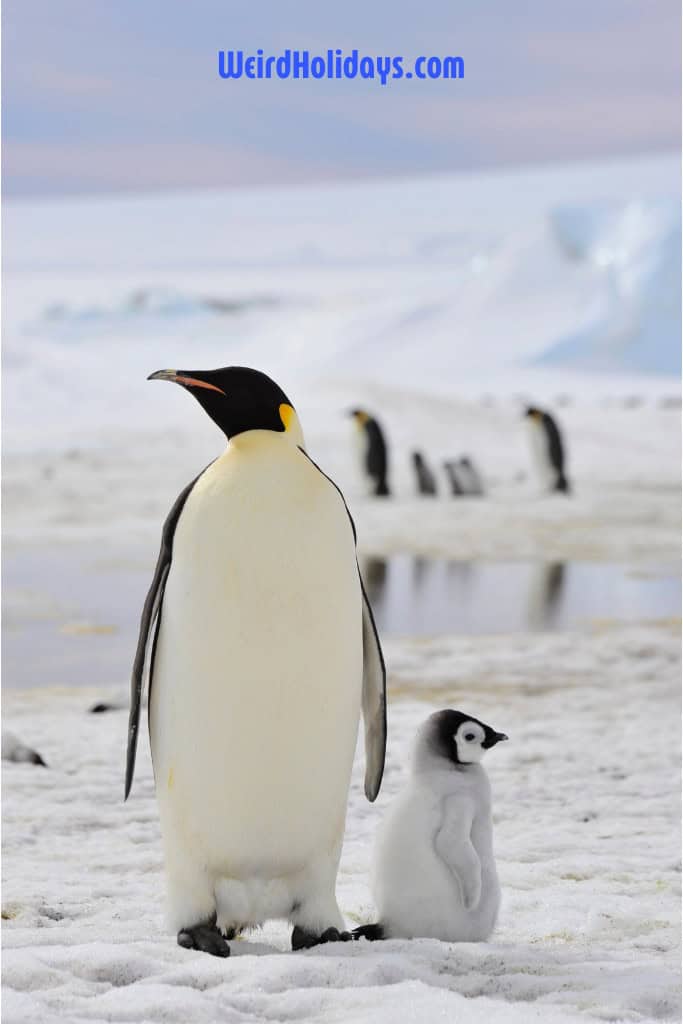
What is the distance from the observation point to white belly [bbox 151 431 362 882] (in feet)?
8.82

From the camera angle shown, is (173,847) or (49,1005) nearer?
(49,1005)

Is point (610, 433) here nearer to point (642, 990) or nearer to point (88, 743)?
point (88, 743)

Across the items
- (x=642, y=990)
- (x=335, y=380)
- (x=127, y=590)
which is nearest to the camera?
(x=642, y=990)

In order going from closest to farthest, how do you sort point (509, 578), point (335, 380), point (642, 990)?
1. point (642, 990)
2. point (509, 578)
3. point (335, 380)

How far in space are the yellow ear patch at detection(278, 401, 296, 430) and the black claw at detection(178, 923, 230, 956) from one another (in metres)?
0.98

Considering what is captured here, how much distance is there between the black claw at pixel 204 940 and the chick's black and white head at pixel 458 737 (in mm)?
552

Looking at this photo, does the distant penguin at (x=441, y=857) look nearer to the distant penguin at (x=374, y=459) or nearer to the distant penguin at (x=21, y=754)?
the distant penguin at (x=21, y=754)

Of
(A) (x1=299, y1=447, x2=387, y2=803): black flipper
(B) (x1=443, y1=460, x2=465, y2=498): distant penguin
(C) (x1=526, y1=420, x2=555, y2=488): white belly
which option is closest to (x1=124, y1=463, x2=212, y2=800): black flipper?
(A) (x1=299, y1=447, x2=387, y2=803): black flipper

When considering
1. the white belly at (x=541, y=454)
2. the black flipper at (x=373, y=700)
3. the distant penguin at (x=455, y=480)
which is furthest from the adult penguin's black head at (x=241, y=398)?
the white belly at (x=541, y=454)

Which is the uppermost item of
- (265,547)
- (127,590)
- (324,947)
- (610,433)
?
(265,547)

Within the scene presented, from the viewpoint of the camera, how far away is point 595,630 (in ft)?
23.6

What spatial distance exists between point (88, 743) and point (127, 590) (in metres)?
3.71

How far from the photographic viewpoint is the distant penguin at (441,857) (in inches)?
109

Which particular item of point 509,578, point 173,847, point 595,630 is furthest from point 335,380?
point 173,847
